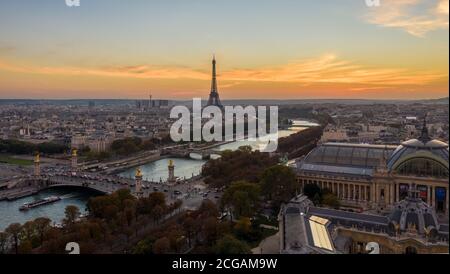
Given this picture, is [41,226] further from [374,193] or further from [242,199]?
[374,193]

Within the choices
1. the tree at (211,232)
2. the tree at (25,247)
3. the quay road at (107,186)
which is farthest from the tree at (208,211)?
the tree at (25,247)

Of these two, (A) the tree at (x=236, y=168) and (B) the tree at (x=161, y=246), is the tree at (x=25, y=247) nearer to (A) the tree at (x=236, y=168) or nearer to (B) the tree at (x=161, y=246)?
(B) the tree at (x=161, y=246)

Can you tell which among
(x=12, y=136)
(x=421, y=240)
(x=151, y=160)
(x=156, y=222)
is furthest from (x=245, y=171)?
(x=12, y=136)

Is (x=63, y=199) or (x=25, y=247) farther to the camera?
(x=63, y=199)

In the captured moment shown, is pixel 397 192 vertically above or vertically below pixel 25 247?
above

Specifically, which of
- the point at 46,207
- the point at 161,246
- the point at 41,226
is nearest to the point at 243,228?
the point at 161,246
